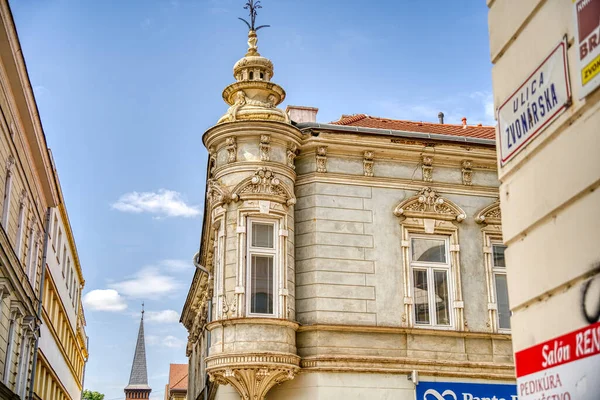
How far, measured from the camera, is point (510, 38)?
630cm

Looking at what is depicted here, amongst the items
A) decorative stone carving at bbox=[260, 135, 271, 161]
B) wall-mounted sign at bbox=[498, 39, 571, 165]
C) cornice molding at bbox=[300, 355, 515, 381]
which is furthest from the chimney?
wall-mounted sign at bbox=[498, 39, 571, 165]

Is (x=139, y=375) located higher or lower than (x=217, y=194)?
higher

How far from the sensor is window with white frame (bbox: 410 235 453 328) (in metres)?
18.1

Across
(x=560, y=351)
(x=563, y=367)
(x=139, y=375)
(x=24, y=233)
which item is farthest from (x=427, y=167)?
(x=139, y=375)

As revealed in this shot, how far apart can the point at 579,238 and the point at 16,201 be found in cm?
1775

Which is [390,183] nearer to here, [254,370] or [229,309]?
[229,309]

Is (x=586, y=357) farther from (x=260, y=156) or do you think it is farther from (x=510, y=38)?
(x=260, y=156)

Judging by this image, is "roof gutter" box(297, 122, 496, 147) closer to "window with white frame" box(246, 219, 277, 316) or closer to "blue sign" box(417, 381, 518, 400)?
"window with white frame" box(246, 219, 277, 316)

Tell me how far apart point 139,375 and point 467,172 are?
120 meters

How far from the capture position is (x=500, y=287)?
742 inches

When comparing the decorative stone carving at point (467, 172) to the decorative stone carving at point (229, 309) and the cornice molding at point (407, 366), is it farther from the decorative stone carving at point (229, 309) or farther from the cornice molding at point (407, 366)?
the decorative stone carving at point (229, 309)

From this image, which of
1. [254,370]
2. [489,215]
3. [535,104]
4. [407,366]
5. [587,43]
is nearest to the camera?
[587,43]

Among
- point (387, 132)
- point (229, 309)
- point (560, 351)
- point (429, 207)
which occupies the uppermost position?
point (387, 132)

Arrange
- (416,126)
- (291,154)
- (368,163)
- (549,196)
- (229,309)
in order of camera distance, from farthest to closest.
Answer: (416,126) < (368,163) < (291,154) < (229,309) < (549,196)
